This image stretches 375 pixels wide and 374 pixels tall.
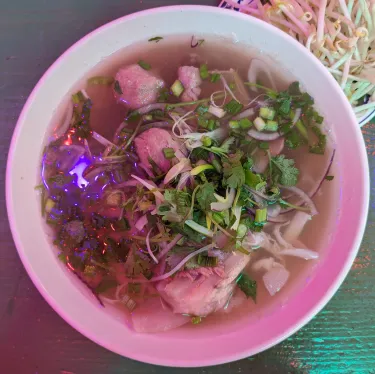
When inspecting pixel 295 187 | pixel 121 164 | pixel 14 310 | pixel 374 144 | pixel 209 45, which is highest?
pixel 209 45

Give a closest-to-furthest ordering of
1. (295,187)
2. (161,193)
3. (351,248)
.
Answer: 1. (351,248)
2. (161,193)
3. (295,187)

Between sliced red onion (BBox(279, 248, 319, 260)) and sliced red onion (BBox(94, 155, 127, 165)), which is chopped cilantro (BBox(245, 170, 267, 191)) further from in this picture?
sliced red onion (BBox(94, 155, 127, 165))

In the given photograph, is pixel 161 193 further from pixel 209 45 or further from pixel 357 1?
pixel 357 1

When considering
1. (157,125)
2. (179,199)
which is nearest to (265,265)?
(179,199)

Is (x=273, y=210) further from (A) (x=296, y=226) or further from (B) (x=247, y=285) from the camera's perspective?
(B) (x=247, y=285)

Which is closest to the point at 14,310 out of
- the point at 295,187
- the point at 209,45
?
the point at 295,187

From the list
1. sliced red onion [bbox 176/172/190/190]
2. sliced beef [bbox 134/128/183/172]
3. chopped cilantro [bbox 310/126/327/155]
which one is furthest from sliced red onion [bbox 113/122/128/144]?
chopped cilantro [bbox 310/126/327/155]

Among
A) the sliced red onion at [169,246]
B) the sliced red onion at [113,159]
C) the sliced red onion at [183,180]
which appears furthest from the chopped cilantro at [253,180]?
the sliced red onion at [113,159]
